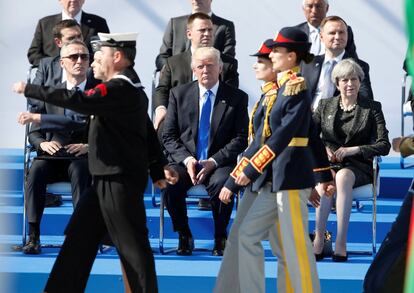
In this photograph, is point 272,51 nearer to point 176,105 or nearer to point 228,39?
point 176,105

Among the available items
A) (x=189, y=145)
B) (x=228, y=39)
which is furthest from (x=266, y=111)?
(x=228, y=39)

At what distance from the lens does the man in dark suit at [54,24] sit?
9.51 meters

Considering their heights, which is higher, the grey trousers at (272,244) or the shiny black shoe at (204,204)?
the grey trousers at (272,244)

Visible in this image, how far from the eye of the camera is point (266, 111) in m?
6.78

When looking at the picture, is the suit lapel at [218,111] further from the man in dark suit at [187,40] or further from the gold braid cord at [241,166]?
the gold braid cord at [241,166]

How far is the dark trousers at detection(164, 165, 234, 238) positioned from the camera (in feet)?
27.3

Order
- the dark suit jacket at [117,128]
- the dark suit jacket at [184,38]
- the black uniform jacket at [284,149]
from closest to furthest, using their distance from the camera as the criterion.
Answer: the dark suit jacket at [117,128], the black uniform jacket at [284,149], the dark suit jacket at [184,38]

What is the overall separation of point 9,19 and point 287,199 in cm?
469

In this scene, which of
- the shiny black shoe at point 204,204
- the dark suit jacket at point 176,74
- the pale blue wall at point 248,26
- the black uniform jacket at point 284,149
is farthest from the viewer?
the pale blue wall at point 248,26

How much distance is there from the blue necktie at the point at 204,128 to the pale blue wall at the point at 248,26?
2.01 meters

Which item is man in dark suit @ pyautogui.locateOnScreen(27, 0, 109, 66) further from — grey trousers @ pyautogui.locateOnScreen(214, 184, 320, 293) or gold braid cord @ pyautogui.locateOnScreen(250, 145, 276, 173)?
gold braid cord @ pyautogui.locateOnScreen(250, 145, 276, 173)

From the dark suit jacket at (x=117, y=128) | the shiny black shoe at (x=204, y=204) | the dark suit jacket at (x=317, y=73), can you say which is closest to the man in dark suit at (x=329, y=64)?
the dark suit jacket at (x=317, y=73)

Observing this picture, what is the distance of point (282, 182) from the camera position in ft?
21.9

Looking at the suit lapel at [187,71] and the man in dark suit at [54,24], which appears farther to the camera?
the man in dark suit at [54,24]
